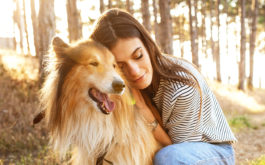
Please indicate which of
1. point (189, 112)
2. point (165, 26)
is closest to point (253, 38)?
point (165, 26)

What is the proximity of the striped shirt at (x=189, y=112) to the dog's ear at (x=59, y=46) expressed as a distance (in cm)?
107

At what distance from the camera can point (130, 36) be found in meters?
2.78

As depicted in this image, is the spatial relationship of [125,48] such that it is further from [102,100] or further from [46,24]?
[46,24]

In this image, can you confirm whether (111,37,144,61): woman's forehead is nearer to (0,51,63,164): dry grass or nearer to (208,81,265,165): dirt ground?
(0,51,63,164): dry grass

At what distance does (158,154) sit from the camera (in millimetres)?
2938

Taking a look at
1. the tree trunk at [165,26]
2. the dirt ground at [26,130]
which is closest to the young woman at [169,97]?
the dirt ground at [26,130]

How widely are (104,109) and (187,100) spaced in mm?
849

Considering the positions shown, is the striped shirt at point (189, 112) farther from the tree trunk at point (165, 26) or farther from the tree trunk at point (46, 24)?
the tree trunk at point (165, 26)

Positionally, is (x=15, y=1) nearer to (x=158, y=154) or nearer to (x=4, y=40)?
(x=4, y=40)

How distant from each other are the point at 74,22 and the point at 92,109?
34.5 ft

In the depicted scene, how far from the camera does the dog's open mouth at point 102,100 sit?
269 cm

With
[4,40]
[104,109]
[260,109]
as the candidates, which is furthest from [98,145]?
[4,40]

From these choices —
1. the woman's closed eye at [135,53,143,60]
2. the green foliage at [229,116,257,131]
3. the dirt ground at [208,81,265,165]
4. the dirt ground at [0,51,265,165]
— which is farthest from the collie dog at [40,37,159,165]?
the green foliage at [229,116,257,131]

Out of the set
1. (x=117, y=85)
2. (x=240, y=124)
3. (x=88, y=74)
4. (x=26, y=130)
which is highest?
(x=88, y=74)
